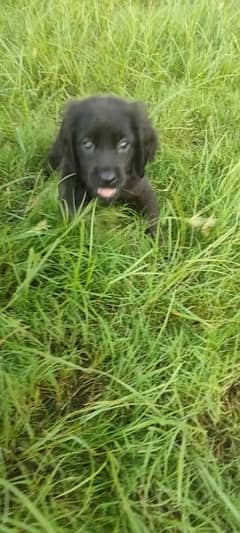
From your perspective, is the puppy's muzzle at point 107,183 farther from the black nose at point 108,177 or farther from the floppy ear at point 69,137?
the floppy ear at point 69,137

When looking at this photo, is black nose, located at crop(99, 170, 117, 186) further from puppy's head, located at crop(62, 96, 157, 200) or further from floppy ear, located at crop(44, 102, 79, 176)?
floppy ear, located at crop(44, 102, 79, 176)

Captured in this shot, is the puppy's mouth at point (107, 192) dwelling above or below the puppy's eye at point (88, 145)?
below

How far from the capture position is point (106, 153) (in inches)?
98.5

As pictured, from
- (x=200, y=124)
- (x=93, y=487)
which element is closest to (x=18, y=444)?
(x=93, y=487)

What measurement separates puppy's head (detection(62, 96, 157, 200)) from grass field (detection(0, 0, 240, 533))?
147mm

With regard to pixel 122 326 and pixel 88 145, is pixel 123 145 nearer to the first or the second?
pixel 88 145

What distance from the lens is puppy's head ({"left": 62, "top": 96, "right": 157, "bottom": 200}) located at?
248 centimetres

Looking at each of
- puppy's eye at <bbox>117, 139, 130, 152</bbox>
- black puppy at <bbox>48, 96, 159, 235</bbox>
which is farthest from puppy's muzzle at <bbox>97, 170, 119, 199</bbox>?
puppy's eye at <bbox>117, 139, 130, 152</bbox>

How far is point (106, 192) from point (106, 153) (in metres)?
0.14

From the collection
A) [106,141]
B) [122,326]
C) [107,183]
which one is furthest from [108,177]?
[122,326]

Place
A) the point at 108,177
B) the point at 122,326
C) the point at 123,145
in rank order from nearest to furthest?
the point at 122,326 → the point at 108,177 → the point at 123,145

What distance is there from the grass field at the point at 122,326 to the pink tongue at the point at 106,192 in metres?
0.11

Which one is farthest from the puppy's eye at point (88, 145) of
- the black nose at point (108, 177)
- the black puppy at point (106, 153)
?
the black nose at point (108, 177)

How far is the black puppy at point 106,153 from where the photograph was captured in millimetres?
2480
